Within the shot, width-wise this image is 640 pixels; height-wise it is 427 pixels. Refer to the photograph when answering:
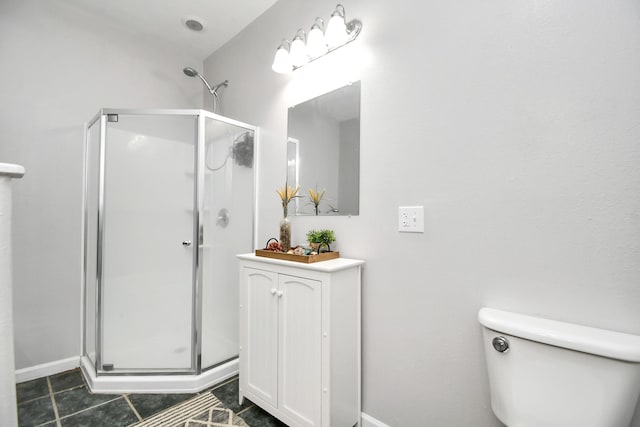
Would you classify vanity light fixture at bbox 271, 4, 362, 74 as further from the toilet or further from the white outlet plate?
the toilet

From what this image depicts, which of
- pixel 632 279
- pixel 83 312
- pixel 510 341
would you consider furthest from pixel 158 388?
pixel 632 279

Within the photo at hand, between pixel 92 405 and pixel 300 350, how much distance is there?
1.27 metres

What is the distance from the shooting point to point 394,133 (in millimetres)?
1294

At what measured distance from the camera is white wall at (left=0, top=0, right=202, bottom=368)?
178cm

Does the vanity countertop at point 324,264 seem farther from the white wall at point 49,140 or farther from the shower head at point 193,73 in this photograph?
the shower head at point 193,73

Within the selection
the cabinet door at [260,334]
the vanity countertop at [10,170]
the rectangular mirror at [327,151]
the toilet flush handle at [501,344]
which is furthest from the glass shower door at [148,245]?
the toilet flush handle at [501,344]

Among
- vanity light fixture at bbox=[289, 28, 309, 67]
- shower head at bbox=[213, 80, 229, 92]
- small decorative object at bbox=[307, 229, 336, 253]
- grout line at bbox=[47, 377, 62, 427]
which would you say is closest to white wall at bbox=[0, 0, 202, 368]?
grout line at bbox=[47, 377, 62, 427]

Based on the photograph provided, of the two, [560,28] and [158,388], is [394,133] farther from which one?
[158,388]

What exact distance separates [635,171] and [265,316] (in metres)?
1.48

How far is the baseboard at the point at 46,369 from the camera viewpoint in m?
1.76

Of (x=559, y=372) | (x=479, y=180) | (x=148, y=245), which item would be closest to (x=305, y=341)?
(x=559, y=372)

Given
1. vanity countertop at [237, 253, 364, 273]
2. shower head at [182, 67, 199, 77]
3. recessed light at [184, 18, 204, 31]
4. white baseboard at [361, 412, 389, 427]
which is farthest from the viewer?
shower head at [182, 67, 199, 77]

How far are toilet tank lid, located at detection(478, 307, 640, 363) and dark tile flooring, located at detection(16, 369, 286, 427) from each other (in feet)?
3.91

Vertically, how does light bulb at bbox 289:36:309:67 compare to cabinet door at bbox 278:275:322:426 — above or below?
above
